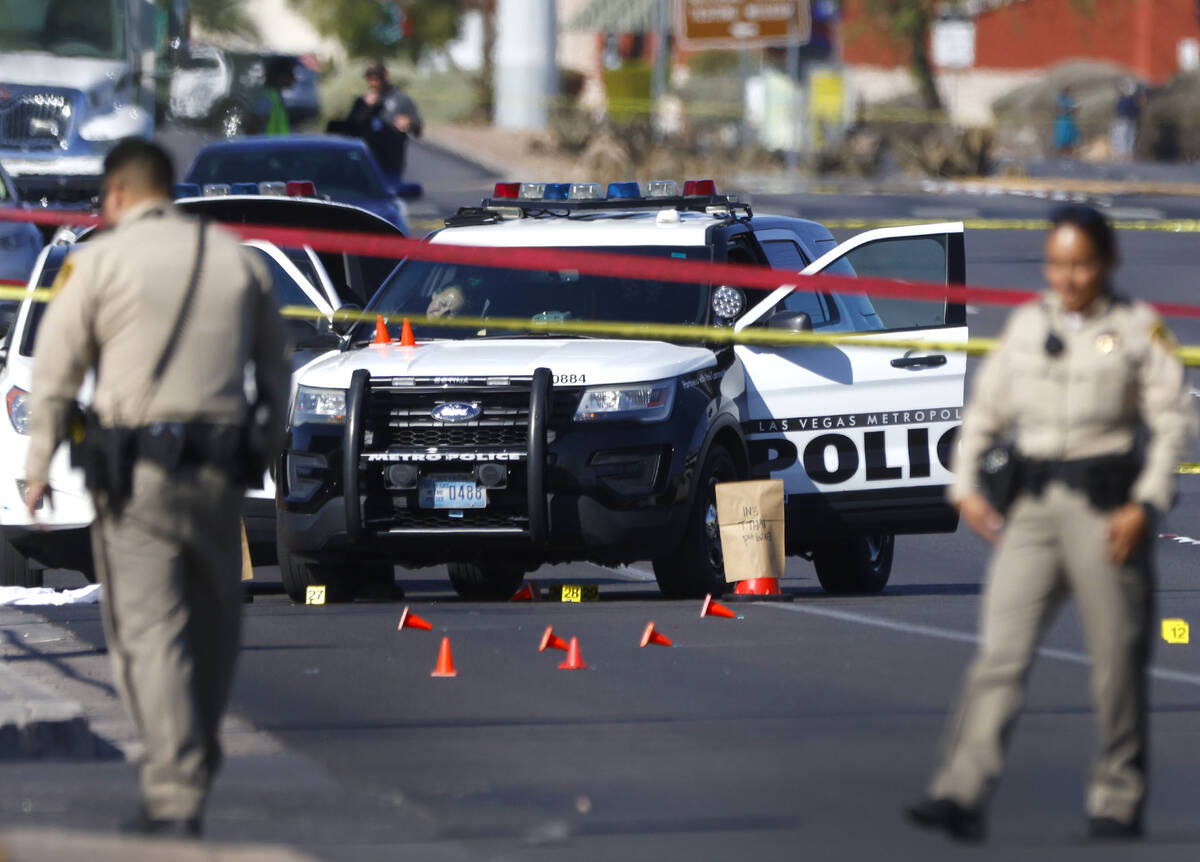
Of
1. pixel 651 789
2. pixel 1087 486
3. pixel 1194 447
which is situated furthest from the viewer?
pixel 1194 447

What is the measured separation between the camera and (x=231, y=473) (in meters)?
6.21

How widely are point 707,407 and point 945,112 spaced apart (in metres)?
57.7

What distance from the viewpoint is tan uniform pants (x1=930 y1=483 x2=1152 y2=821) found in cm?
597

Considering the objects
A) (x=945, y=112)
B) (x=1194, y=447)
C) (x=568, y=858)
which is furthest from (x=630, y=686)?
(x=945, y=112)

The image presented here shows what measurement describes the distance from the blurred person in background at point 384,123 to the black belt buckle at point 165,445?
1724 centimetres

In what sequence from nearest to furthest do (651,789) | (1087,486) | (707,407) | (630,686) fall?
(1087,486) → (651,789) → (630,686) → (707,407)

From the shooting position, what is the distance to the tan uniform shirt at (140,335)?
241 inches

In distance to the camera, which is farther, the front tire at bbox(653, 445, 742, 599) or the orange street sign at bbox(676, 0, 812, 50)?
the orange street sign at bbox(676, 0, 812, 50)

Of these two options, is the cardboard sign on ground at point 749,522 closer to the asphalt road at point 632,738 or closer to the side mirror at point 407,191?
the asphalt road at point 632,738

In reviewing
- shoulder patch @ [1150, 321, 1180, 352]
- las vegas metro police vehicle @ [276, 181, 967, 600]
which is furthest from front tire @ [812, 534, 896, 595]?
shoulder patch @ [1150, 321, 1180, 352]

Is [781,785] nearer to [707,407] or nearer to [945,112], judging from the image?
[707,407]

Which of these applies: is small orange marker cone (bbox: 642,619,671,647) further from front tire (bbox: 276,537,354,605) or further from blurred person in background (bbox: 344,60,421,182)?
blurred person in background (bbox: 344,60,421,182)

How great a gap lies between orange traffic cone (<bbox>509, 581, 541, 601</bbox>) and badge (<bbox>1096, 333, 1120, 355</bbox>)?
241 inches

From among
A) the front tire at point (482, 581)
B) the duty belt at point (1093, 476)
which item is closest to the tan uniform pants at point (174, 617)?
the duty belt at point (1093, 476)
